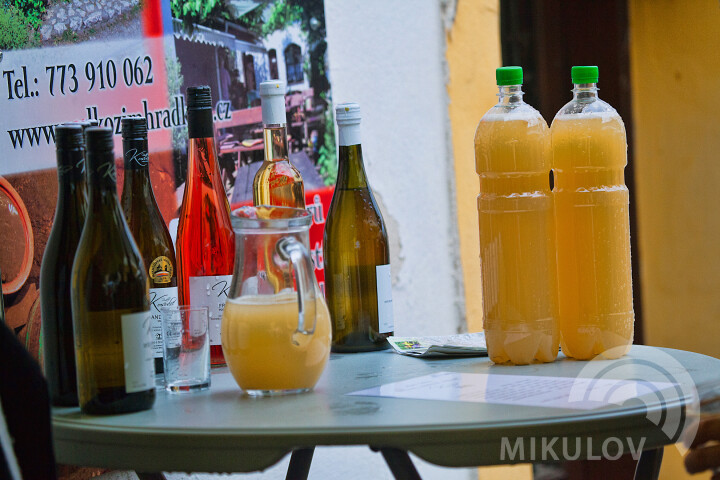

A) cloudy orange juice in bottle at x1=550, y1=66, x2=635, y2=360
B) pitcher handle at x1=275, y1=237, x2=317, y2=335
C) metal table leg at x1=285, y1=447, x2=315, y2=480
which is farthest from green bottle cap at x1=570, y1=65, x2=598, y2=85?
metal table leg at x1=285, y1=447, x2=315, y2=480

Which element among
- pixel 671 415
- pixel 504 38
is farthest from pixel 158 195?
pixel 504 38

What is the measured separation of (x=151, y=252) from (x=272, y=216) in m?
0.29

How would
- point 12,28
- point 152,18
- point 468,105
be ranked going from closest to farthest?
point 12,28
point 152,18
point 468,105

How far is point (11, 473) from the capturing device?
72 centimetres

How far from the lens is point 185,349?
1.04 metres

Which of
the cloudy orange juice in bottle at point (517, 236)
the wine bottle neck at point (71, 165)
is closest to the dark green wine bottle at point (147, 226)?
the wine bottle neck at point (71, 165)

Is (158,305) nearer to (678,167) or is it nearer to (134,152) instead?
(134,152)

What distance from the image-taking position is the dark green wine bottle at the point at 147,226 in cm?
117

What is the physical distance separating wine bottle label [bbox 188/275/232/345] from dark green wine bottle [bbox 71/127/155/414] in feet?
0.86

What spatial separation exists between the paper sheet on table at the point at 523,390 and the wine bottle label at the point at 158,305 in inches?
13.2

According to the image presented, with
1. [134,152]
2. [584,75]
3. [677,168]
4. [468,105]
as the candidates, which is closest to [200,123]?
[134,152]

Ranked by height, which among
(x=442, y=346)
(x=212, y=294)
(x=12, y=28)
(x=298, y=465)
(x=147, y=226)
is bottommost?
(x=298, y=465)

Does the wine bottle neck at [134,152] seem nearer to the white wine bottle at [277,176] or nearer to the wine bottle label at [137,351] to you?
the white wine bottle at [277,176]

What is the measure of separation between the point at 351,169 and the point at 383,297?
0.22m
